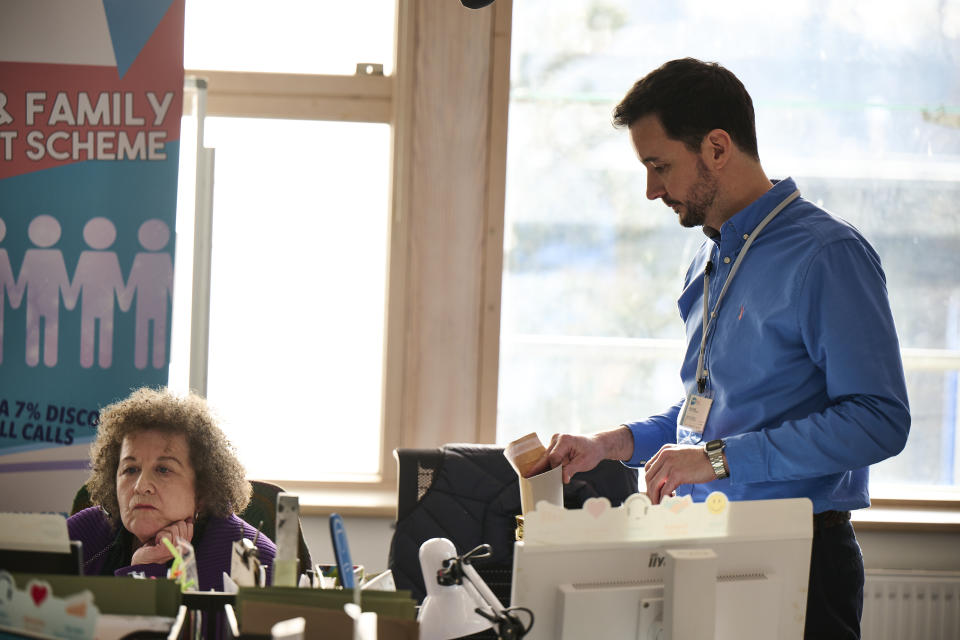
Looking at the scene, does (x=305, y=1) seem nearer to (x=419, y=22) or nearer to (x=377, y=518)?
(x=419, y=22)

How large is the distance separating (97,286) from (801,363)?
6.94 feet

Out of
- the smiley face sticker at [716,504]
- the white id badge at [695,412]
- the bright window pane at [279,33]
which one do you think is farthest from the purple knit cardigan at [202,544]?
the bright window pane at [279,33]

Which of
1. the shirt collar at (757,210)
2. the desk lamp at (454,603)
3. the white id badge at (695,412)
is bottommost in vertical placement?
the desk lamp at (454,603)

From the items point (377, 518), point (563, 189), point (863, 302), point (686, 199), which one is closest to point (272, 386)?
point (377, 518)

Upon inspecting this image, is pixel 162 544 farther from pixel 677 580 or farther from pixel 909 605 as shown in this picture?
pixel 909 605

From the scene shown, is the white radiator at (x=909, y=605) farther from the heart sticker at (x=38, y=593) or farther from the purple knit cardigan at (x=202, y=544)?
the heart sticker at (x=38, y=593)

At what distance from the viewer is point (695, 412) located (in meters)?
1.75

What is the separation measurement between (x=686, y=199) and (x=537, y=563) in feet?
3.09

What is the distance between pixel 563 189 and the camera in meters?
3.31

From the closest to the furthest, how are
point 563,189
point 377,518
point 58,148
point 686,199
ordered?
point 686,199, point 58,148, point 377,518, point 563,189

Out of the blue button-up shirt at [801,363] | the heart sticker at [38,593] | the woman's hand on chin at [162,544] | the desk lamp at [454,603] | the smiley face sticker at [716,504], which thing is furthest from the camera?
the woman's hand on chin at [162,544]

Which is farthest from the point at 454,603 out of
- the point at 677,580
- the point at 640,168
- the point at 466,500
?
the point at 640,168

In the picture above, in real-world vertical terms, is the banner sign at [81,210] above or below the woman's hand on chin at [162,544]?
above

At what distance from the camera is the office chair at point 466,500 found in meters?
2.45
